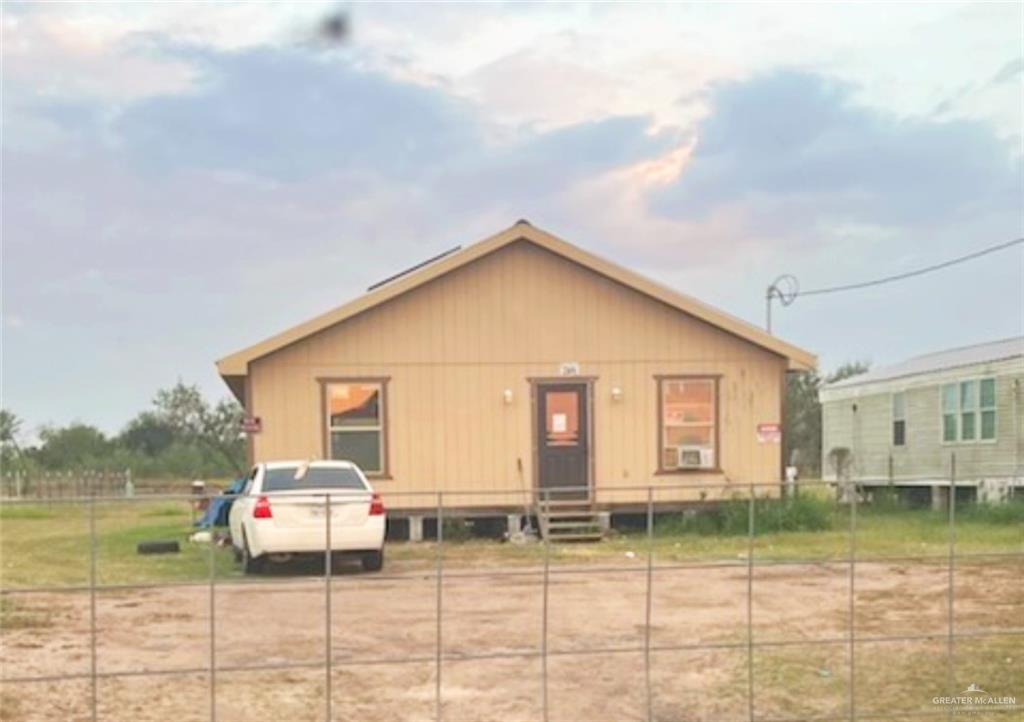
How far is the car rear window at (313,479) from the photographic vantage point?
42.0 feet

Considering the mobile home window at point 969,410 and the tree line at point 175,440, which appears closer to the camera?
the mobile home window at point 969,410

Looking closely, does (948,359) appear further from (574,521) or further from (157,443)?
(157,443)

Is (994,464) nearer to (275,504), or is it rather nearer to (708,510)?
(708,510)

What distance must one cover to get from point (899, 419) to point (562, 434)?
1039cm

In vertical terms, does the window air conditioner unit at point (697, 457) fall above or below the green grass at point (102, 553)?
above

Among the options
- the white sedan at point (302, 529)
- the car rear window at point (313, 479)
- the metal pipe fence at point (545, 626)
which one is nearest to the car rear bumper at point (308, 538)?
the white sedan at point (302, 529)

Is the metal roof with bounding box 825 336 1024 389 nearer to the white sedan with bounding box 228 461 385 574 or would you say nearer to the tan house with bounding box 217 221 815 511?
the tan house with bounding box 217 221 815 511

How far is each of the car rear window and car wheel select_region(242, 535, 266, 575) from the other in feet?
4.65

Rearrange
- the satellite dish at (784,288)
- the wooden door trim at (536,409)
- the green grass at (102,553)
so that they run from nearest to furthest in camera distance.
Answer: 1. the green grass at (102,553)
2. the wooden door trim at (536,409)
3. the satellite dish at (784,288)

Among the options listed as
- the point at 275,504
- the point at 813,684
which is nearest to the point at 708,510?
the point at 275,504

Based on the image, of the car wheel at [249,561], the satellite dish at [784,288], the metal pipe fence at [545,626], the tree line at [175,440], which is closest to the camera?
the metal pipe fence at [545,626]

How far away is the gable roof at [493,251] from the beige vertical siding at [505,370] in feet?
0.75

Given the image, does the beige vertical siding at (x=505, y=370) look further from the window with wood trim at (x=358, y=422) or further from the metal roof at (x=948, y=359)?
the metal roof at (x=948, y=359)

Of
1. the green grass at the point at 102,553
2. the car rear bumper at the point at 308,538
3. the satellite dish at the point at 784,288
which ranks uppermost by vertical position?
the satellite dish at the point at 784,288
